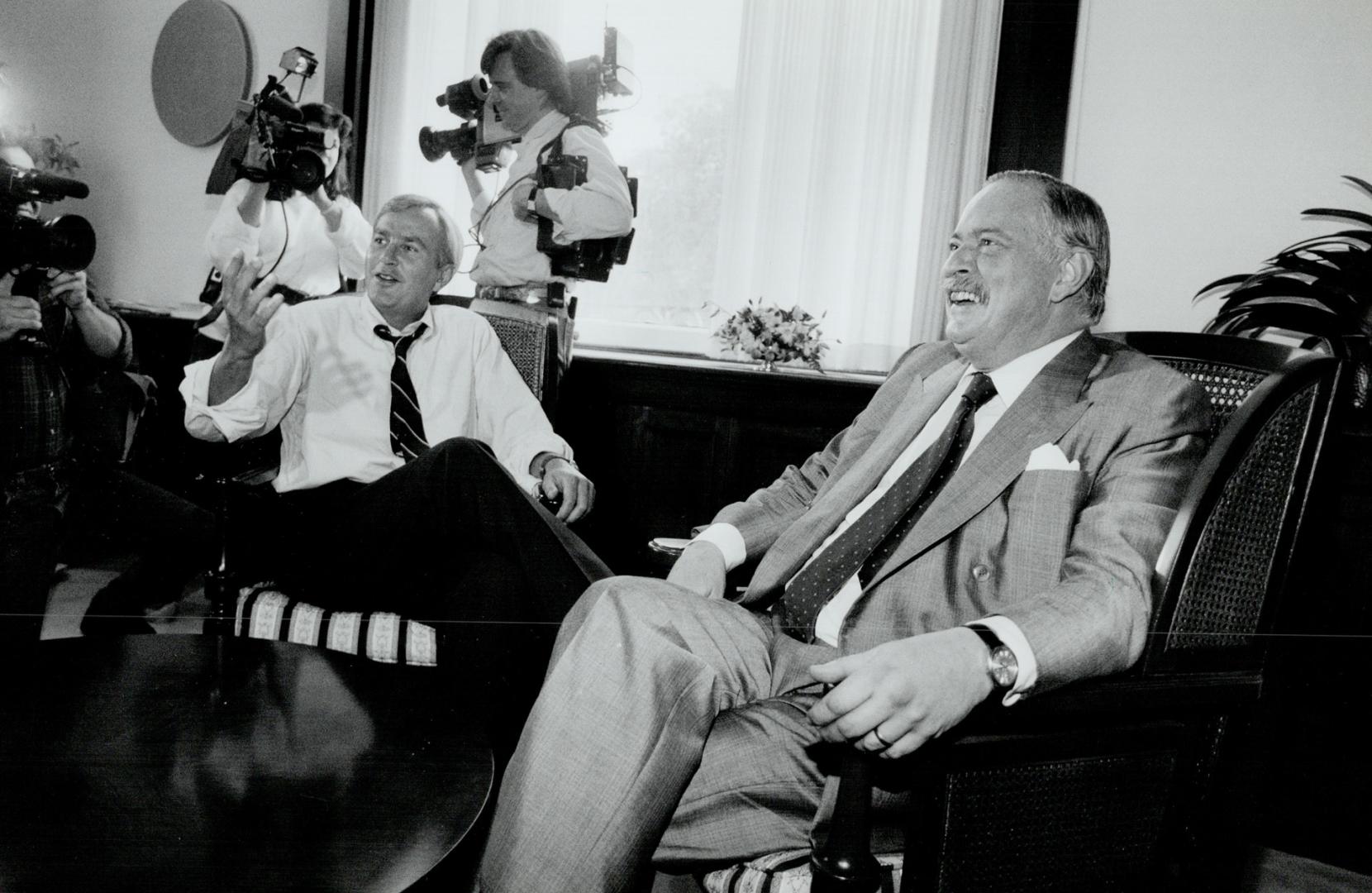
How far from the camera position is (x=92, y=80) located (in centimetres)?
168

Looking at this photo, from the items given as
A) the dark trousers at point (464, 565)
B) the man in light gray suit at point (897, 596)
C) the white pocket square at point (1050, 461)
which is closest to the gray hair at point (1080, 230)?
the man in light gray suit at point (897, 596)

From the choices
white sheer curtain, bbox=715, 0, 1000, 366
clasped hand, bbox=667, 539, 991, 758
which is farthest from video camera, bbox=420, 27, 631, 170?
clasped hand, bbox=667, 539, 991, 758

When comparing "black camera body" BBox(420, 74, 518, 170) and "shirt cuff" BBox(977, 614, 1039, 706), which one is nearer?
"shirt cuff" BBox(977, 614, 1039, 706)

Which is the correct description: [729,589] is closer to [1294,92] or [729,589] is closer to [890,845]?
[890,845]

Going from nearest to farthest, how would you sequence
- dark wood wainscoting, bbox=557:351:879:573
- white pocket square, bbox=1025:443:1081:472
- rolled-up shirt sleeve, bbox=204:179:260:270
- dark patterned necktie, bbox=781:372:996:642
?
white pocket square, bbox=1025:443:1081:472 → dark patterned necktie, bbox=781:372:996:642 → rolled-up shirt sleeve, bbox=204:179:260:270 → dark wood wainscoting, bbox=557:351:879:573

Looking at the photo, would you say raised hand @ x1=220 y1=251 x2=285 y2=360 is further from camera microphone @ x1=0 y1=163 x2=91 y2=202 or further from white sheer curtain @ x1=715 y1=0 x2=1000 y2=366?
white sheer curtain @ x1=715 y1=0 x2=1000 y2=366

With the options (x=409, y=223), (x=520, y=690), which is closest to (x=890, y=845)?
(x=520, y=690)

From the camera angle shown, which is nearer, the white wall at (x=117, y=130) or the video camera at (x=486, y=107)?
the white wall at (x=117, y=130)

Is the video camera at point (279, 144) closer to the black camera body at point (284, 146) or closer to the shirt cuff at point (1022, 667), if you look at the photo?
the black camera body at point (284, 146)

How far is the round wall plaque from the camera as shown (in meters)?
1.79

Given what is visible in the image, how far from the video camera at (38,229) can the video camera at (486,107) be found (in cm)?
132

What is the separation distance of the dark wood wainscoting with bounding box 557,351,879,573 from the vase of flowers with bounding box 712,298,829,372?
13 cm

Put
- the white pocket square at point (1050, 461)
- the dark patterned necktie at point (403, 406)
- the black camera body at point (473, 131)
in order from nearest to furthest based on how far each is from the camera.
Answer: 1. the white pocket square at point (1050, 461)
2. the dark patterned necktie at point (403, 406)
3. the black camera body at point (473, 131)

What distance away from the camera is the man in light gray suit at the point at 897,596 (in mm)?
959
